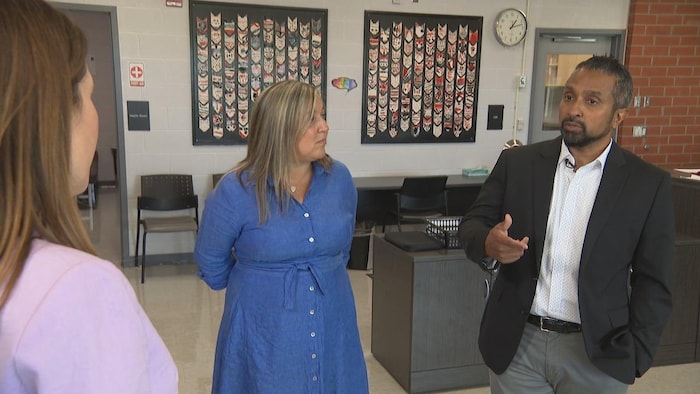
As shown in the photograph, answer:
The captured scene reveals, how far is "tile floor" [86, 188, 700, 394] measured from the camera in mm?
3211

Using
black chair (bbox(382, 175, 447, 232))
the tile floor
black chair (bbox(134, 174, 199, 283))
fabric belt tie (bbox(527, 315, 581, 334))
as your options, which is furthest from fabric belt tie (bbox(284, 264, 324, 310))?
black chair (bbox(382, 175, 447, 232))

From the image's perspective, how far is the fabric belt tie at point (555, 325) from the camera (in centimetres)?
173

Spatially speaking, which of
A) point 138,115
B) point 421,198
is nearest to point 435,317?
point 421,198

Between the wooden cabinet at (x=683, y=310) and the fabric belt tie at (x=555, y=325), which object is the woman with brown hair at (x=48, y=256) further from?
the wooden cabinet at (x=683, y=310)

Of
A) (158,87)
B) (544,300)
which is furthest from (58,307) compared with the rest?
(158,87)

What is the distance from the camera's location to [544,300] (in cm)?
175

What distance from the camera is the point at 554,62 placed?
20.8ft

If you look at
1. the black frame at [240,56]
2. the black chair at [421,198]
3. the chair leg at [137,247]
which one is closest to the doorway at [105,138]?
the chair leg at [137,247]

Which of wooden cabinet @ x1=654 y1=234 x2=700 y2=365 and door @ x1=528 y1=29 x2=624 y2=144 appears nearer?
wooden cabinet @ x1=654 y1=234 x2=700 y2=365

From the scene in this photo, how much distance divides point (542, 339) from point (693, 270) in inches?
85.4

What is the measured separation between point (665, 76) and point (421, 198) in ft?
10.5

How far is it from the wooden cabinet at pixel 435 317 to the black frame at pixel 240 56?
275 cm

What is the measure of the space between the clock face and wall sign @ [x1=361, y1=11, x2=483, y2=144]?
0.21m

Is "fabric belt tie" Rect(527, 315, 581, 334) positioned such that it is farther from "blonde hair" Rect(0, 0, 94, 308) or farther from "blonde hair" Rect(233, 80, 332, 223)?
"blonde hair" Rect(0, 0, 94, 308)
